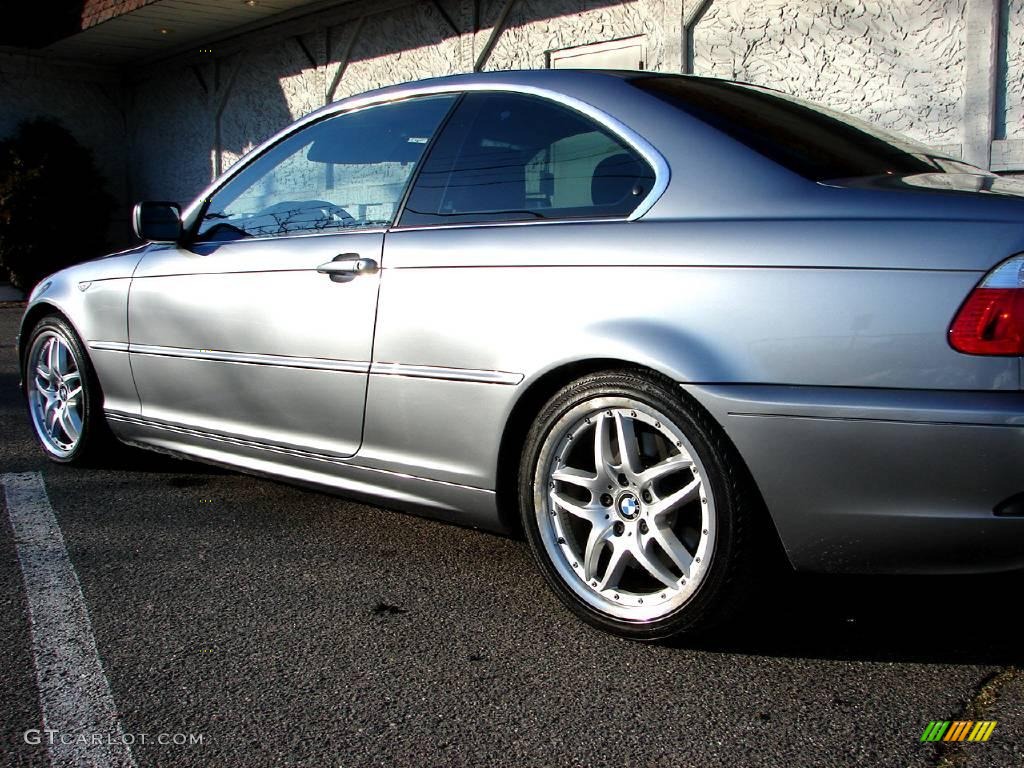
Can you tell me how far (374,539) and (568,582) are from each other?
102cm

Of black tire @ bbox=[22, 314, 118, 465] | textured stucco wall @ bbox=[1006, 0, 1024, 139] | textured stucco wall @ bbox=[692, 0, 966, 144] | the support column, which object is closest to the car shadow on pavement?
black tire @ bbox=[22, 314, 118, 465]

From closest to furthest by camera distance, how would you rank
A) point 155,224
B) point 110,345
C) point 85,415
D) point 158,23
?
point 155,224
point 110,345
point 85,415
point 158,23

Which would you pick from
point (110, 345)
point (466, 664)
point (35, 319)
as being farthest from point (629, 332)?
point (35, 319)

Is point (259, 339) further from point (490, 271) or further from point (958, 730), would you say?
point (958, 730)

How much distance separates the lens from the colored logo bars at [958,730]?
2.19 metres

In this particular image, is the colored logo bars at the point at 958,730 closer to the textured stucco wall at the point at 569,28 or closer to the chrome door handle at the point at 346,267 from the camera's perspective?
the chrome door handle at the point at 346,267

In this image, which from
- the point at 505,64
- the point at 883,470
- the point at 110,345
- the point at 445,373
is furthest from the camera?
the point at 505,64

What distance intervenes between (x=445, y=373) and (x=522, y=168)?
654 mm

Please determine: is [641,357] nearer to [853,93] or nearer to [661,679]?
[661,679]

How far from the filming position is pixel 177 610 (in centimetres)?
295

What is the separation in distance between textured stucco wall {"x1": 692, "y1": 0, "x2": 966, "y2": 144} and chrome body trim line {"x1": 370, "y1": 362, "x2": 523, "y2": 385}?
5.34 m

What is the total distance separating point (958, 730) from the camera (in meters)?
2.21

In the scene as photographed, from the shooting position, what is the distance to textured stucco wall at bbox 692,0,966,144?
702cm

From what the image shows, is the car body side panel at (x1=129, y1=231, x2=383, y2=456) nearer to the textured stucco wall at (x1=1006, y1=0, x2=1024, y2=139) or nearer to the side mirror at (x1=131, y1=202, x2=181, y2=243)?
the side mirror at (x1=131, y1=202, x2=181, y2=243)
